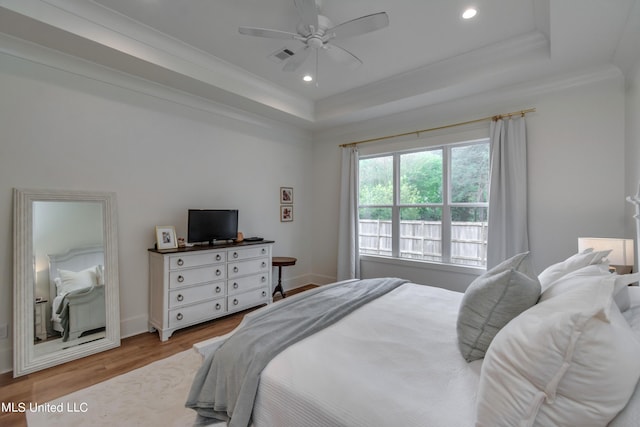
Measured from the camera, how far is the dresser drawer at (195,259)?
3018mm

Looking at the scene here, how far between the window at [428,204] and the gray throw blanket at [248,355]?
241cm

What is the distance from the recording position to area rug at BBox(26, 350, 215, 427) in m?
1.80

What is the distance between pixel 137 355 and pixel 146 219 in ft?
4.48

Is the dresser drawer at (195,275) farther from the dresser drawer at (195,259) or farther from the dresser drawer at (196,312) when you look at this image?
the dresser drawer at (196,312)

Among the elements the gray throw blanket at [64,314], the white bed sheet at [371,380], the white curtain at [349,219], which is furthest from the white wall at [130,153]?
the white bed sheet at [371,380]

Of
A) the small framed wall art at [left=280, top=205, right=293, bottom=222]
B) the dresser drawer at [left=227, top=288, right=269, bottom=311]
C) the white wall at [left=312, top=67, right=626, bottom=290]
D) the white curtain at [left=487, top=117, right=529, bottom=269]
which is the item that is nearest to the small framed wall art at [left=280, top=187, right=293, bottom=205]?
the small framed wall art at [left=280, top=205, right=293, bottom=222]

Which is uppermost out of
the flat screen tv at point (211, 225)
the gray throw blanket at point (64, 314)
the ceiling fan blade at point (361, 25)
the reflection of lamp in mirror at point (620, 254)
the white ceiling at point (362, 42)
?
the white ceiling at point (362, 42)

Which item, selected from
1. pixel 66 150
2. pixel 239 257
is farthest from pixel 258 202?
pixel 66 150

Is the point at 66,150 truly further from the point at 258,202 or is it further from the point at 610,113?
the point at 610,113

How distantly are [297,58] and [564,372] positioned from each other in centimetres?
262

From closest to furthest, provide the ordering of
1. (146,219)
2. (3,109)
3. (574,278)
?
(574,278) → (3,109) → (146,219)

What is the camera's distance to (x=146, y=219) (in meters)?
3.19

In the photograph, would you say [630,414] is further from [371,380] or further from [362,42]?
[362,42]

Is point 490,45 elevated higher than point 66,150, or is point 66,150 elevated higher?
point 490,45
